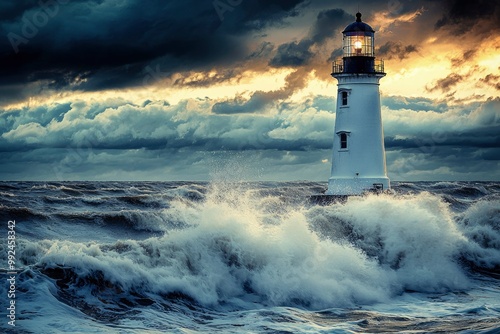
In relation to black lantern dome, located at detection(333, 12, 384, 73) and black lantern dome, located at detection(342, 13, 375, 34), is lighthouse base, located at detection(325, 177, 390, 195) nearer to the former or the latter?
black lantern dome, located at detection(333, 12, 384, 73)

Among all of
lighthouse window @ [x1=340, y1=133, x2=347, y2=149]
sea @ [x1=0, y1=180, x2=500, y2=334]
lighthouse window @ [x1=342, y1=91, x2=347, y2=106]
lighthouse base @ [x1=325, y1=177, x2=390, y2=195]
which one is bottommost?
sea @ [x1=0, y1=180, x2=500, y2=334]

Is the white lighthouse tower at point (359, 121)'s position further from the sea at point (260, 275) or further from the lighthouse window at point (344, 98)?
the sea at point (260, 275)

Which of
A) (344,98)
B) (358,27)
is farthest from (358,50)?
(344,98)

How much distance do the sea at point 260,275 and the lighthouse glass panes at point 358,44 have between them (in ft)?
19.3

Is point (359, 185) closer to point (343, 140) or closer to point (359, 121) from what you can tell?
point (343, 140)

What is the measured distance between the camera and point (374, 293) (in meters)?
12.4

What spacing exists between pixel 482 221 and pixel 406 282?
698 cm

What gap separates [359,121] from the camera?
21844mm

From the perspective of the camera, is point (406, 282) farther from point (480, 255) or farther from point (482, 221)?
point (482, 221)

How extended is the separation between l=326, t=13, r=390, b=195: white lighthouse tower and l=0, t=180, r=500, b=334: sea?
3.56m

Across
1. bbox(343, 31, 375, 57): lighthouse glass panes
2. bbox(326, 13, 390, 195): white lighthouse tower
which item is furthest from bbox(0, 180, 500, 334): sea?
bbox(343, 31, 375, 57): lighthouse glass panes

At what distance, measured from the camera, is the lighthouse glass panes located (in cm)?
2205

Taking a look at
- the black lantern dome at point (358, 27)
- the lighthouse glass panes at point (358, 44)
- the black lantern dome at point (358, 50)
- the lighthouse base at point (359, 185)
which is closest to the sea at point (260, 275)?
the lighthouse base at point (359, 185)

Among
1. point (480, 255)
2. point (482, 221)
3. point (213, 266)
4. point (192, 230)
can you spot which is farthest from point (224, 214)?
point (482, 221)
